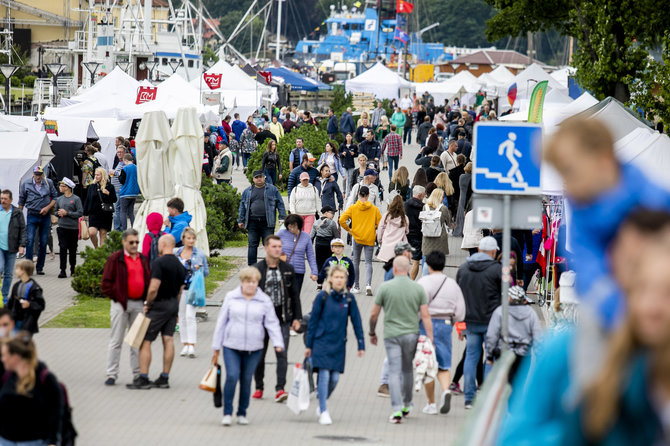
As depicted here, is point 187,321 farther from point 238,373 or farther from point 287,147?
point 287,147

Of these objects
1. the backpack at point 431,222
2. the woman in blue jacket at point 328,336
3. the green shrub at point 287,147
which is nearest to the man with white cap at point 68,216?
the backpack at point 431,222

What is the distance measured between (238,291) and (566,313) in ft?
13.9

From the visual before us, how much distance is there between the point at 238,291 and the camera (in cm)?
1027

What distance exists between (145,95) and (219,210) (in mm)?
11704

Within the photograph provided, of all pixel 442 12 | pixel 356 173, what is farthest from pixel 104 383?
pixel 442 12

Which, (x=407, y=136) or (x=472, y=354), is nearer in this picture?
(x=472, y=354)

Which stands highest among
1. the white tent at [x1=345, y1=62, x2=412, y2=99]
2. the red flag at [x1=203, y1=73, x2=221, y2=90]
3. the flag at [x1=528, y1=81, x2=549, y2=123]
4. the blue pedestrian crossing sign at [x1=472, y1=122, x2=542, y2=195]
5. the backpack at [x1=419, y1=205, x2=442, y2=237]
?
the white tent at [x1=345, y1=62, x2=412, y2=99]

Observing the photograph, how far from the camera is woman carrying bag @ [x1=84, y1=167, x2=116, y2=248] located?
20.2 meters

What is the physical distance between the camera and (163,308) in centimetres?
1160

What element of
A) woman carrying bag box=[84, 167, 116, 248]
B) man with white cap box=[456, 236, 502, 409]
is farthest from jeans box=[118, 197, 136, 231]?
man with white cap box=[456, 236, 502, 409]

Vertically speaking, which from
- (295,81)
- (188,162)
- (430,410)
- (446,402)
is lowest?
(430,410)

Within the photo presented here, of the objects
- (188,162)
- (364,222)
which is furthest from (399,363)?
(188,162)

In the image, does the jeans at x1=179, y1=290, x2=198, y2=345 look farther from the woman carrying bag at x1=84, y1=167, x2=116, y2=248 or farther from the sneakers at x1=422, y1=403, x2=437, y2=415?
the woman carrying bag at x1=84, y1=167, x2=116, y2=248

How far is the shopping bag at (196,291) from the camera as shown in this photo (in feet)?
42.1
